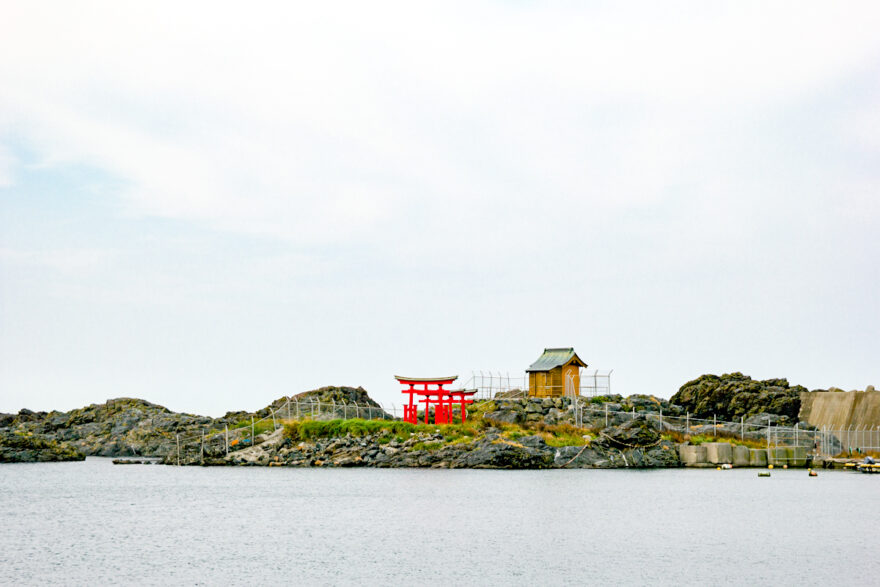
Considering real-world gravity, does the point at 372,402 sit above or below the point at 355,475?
above

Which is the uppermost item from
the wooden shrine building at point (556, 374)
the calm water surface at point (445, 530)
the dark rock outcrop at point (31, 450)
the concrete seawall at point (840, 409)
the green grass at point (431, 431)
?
the wooden shrine building at point (556, 374)

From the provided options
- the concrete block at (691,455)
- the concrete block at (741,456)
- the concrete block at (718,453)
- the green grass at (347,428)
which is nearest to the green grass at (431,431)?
the green grass at (347,428)

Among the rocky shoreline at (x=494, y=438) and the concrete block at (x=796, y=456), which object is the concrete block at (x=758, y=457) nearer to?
the rocky shoreline at (x=494, y=438)

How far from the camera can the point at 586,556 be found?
1380 inches

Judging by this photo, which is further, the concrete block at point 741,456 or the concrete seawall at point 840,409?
the concrete seawall at point 840,409

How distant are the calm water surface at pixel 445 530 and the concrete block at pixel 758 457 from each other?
11964mm

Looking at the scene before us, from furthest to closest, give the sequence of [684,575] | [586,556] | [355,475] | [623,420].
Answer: [623,420]
[355,475]
[586,556]
[684,575]

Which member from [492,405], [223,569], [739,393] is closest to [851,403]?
[739,393]

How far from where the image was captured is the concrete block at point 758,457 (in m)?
80.6

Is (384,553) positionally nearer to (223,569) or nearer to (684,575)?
(223,569)

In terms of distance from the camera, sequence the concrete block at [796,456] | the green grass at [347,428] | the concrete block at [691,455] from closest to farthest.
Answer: the concrete block at [691,455], the green grass at [347,428], the concrete block at [796,456]

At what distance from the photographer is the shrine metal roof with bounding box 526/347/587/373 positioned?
88.6 m

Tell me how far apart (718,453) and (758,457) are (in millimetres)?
5396

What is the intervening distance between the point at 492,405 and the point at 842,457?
33.3m
